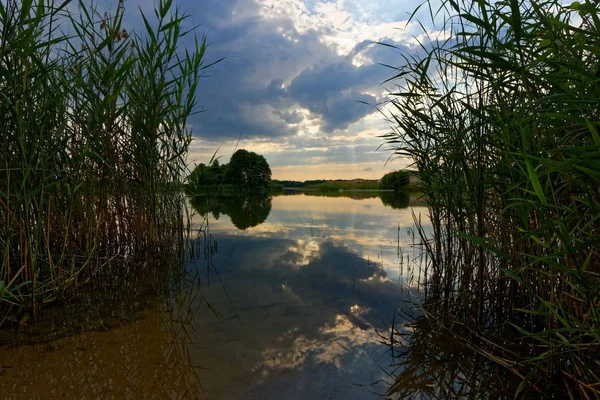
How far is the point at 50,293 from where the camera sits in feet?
8.50

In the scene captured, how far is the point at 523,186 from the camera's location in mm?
1912

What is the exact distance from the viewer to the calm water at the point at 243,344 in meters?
1.70

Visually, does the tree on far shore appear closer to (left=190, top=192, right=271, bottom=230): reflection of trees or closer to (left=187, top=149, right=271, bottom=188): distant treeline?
(left=190, top=192, right=271, bottom=230): reflection of trees

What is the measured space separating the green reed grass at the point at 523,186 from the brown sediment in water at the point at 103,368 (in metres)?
1.30

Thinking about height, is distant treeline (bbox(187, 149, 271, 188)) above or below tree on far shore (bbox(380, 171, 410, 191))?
above

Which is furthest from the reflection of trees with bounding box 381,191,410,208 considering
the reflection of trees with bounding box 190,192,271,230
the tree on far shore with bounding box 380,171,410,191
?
the reflection of trees with bounding box 190,192,271,230

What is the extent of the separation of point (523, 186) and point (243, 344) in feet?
6.75

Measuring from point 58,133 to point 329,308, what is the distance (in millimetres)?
2610

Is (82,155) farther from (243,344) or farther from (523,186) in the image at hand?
(523,186)

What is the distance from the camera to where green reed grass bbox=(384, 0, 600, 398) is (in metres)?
1.30

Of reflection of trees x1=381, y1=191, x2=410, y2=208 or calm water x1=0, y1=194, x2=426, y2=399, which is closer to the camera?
calm water x1=0, y1=194, x2=426, y2=399

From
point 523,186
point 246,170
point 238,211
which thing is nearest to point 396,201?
point 238,211

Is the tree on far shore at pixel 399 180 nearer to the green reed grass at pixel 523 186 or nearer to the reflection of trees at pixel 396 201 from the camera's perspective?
the green reed grass at pixel 523 186

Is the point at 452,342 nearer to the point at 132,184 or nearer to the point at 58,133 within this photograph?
the point at 58,133
